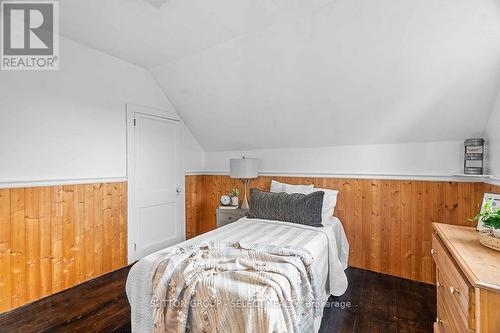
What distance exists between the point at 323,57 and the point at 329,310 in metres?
2.29

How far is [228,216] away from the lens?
3.33 metres

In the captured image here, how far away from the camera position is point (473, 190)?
7.70 feet

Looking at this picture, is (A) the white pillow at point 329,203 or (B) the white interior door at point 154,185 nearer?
(A) the white pillow at point 329,203

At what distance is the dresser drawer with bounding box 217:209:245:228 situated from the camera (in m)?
3.26

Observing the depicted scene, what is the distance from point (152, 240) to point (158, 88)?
2.13m

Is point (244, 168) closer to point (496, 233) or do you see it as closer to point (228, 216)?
point (228, 216)

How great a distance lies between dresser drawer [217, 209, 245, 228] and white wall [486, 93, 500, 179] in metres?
2.55

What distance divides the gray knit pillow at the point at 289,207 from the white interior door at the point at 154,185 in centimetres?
142

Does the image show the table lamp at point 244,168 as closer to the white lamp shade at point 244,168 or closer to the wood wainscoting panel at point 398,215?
the white lamp shade at point 244,168

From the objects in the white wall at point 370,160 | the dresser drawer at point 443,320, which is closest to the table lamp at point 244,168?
the white wall at point 370,160

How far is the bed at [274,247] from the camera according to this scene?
152 cm

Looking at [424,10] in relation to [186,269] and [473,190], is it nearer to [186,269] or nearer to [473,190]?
[473,190]

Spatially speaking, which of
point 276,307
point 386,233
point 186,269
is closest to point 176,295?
point 186,269

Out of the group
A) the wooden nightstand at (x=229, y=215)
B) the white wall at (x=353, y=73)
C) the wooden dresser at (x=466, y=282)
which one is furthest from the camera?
the wooden nightstand at (x=229, y=215)
